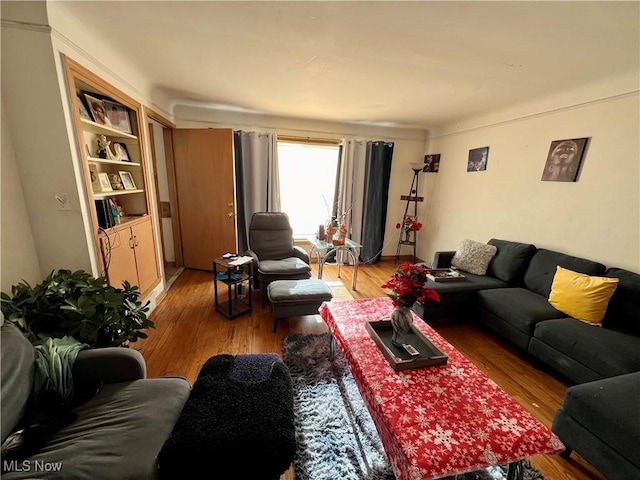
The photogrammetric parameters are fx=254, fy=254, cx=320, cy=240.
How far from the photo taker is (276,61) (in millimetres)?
2018

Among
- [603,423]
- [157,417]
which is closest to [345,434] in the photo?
[157,417]

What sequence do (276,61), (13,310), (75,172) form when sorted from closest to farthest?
1. (13,310)
2. (75,172)
3. (276,61)

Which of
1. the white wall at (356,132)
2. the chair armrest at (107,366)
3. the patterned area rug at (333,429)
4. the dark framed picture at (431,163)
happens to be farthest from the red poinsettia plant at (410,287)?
the dark framed picture at (431,163)

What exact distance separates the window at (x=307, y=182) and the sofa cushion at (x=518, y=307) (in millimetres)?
2701

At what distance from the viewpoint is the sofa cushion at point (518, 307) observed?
1990 mm

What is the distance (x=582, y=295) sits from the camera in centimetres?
194

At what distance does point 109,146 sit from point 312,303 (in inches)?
91.1

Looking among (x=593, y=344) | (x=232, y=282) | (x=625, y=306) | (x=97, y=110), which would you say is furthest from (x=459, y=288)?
(x=97, y=110)

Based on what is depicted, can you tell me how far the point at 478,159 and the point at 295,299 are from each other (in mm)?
3033

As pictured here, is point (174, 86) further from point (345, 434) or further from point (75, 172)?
point (345, 434)

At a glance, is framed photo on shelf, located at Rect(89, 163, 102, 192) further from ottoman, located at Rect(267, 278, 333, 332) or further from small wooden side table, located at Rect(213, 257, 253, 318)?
ottoman, located at Rect(267, 278, 333, 332)

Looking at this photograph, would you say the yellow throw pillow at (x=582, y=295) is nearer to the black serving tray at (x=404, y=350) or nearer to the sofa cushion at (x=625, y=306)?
the sofa cushion at (x=625, y=306)

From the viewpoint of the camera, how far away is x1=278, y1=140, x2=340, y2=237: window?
4.12 metres

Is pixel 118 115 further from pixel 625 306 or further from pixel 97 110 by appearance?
pixel 625 306
